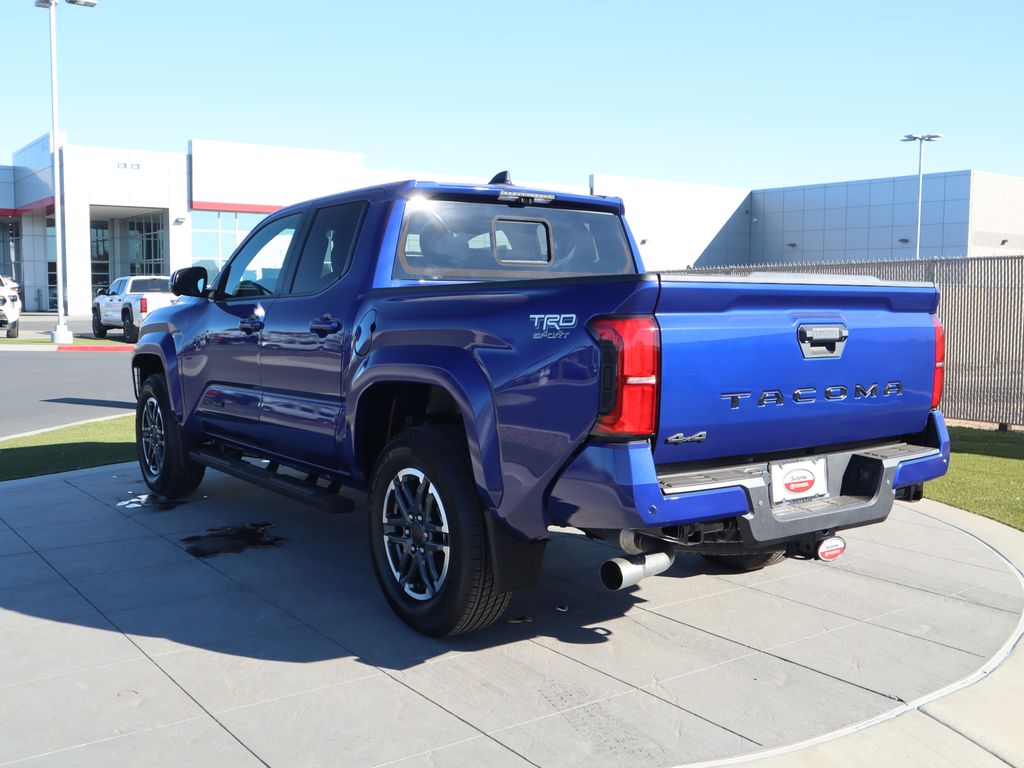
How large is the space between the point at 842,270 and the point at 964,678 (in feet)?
37.0

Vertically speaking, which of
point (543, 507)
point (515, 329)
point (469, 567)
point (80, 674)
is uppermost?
point (515, 329)

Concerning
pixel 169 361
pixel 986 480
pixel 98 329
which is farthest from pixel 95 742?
pixel 98 329

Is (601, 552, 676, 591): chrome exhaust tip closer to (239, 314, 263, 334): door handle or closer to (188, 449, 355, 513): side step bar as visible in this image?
(188, 449, 355, 513): side step bar

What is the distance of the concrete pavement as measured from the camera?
11.5ft

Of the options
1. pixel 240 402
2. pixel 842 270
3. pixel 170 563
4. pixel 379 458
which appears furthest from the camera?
pixel 842 270

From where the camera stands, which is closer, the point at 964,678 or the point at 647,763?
the point at 647,763

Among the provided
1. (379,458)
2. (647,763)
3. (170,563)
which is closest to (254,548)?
(170,563)

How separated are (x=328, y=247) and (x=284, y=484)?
137 cm

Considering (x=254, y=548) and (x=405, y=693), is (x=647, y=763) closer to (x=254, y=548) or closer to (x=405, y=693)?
(x=405, y=693)

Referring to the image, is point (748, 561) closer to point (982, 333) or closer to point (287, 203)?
point (982, 333)

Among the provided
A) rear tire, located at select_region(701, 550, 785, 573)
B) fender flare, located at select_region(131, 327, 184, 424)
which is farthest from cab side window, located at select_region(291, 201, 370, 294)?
rear tire, located at select_region(701, 550, 785, 573)

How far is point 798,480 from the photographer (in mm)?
4043

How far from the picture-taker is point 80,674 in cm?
411

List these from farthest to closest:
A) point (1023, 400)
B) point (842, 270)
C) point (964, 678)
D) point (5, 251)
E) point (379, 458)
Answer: point (5, 251) → point (842, 270) → point (1023, 400) → point (379, 458) → point (964, 678)
